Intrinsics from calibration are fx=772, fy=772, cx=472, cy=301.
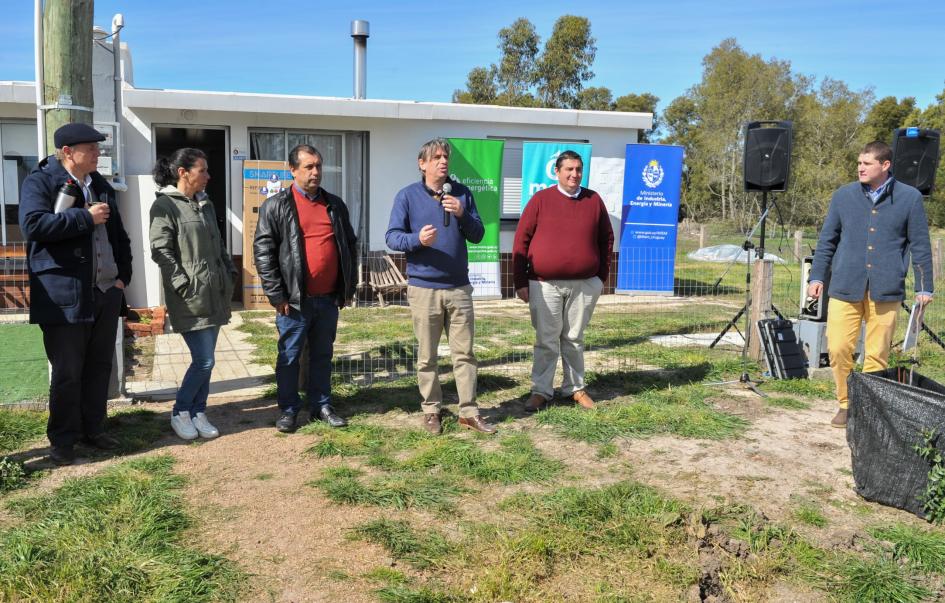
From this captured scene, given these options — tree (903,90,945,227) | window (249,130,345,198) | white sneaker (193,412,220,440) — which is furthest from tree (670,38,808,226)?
white sneaker (193,412,220,440)

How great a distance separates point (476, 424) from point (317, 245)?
5.14 ft

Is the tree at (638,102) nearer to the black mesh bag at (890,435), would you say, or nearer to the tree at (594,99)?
the tree at (594,99)

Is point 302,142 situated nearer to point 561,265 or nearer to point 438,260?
point 561,265

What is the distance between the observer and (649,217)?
514 inches

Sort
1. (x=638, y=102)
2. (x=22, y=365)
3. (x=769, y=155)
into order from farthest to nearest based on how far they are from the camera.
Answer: (x=638, y=102), (x=769, y=155), (x=22, y=365)

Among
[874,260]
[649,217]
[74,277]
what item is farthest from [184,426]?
[649,217]

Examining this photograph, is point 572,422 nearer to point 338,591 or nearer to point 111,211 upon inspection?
point 338,591

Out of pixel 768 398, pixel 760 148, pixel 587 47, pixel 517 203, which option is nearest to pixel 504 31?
pixel 587 47

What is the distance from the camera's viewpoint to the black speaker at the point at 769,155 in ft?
24.7

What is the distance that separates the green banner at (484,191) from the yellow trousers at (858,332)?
710 centimetres

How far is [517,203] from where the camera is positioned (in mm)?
12969

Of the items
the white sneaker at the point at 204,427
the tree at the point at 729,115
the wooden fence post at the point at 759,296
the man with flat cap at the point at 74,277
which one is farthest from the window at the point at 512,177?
the tree at the point at 729,115

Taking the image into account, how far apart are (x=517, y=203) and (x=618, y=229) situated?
1793 mm

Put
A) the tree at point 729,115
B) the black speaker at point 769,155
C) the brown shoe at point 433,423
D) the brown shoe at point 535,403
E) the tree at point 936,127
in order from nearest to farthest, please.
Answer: the brown shoe at point 433,423, the brown shoe at point 535,403, the black speaker at point 769,155, the tree at point 936,127, the tree at point 729,115
